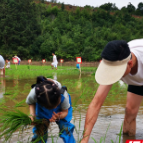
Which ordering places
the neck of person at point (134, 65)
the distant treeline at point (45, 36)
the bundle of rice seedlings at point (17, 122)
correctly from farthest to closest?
the distant treeline at point (45, 36), the bundle of rice seedlings at point (17, 122), the neck of person at point (134, 65)

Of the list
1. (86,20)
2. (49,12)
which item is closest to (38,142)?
(86,20)

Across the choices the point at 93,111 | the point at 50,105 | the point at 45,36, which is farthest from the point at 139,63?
the point at 45,36

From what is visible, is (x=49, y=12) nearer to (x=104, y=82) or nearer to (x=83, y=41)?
(x=83, y=41)

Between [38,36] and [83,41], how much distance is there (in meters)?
7.33

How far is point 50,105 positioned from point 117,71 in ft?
2.06

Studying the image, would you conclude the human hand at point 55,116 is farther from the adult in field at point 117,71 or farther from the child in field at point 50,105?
the adult in field at point 117,71

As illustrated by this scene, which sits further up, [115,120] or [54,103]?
[54,103]

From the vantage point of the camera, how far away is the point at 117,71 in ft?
5.44

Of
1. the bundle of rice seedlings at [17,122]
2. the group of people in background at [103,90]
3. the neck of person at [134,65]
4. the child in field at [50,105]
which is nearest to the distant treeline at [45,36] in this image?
the group of people in background at [103,90]

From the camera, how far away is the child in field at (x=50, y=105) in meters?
1.92

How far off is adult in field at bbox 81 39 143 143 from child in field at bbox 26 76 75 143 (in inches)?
11.3

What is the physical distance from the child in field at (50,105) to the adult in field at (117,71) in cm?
29

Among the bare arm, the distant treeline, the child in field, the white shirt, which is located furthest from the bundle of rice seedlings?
the distant treeline

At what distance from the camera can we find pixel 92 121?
1936mm
